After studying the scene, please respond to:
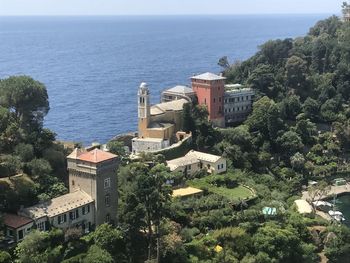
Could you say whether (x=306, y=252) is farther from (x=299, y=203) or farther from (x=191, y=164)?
(x=191, y=164)

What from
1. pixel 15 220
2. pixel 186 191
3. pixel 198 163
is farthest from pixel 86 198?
pixel 198 163

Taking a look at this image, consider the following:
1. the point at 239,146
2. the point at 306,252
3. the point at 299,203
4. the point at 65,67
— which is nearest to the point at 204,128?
the point at 239,146

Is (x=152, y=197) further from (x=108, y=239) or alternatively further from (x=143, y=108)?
(x=143, y=108)

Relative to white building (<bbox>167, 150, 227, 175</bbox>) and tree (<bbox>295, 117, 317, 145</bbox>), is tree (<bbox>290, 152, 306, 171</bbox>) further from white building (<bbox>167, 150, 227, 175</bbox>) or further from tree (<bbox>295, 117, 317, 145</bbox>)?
white building (<bbox>167, 150, 227, 175</bbox>)

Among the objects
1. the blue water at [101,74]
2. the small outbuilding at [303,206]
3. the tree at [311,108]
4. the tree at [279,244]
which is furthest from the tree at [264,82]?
the tree at [279,244]

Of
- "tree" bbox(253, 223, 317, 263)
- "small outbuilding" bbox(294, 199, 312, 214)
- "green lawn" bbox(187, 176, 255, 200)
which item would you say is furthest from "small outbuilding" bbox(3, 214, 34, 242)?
"small outbuilding" bbox(294, 199, 312, 214)

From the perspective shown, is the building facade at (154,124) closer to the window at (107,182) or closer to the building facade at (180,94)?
the building facade at (180,94)
